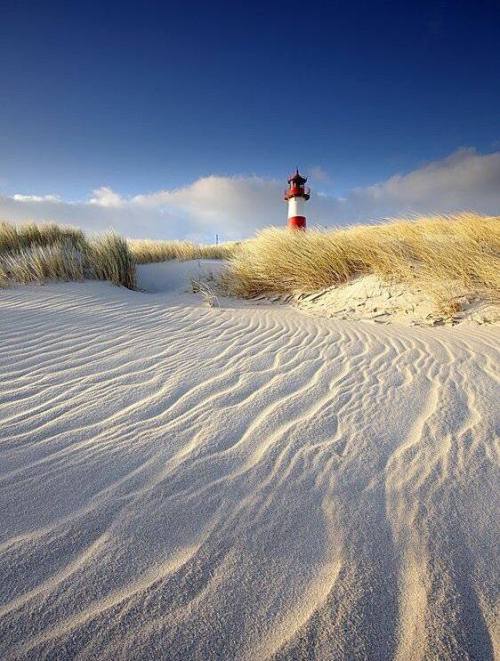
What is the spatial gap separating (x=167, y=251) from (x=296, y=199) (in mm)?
6603

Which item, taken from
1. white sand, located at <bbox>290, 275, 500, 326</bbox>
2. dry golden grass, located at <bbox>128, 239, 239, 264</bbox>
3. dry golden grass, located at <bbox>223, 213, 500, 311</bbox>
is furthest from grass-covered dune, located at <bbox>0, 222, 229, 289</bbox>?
white sand, located at <bbox>290, 275, 500, 326</bbox>

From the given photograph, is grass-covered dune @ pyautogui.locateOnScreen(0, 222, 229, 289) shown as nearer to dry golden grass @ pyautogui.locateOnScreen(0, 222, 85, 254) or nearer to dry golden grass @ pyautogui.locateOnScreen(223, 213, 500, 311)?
dry golden grass @ pyautogui.locateOnScreen(0, 222, 85, 254)

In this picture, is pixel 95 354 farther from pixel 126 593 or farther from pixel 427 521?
pixel 427 521

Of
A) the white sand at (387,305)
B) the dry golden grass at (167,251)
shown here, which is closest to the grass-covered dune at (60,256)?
the dry golden grass at (167,251)

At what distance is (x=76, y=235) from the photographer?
363 inches

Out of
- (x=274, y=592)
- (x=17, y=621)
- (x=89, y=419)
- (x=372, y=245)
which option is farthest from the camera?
(x=372, y=245)

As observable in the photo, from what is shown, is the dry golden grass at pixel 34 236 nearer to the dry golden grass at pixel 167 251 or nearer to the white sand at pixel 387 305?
the dry golden grass at pixel 167 251

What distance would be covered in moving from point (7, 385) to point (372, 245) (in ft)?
19.1

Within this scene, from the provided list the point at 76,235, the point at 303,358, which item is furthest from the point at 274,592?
the point at 76,235

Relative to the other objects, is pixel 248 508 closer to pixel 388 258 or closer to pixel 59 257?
pixel 388 258

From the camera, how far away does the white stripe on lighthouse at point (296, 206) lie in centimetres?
1539

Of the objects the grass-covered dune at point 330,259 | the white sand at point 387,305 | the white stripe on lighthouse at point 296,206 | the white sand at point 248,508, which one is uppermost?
the white stripe on lighthouse at point 296,206

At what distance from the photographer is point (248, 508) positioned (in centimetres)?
147

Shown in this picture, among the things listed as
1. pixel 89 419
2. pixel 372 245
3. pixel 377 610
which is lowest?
pixel 377 610
